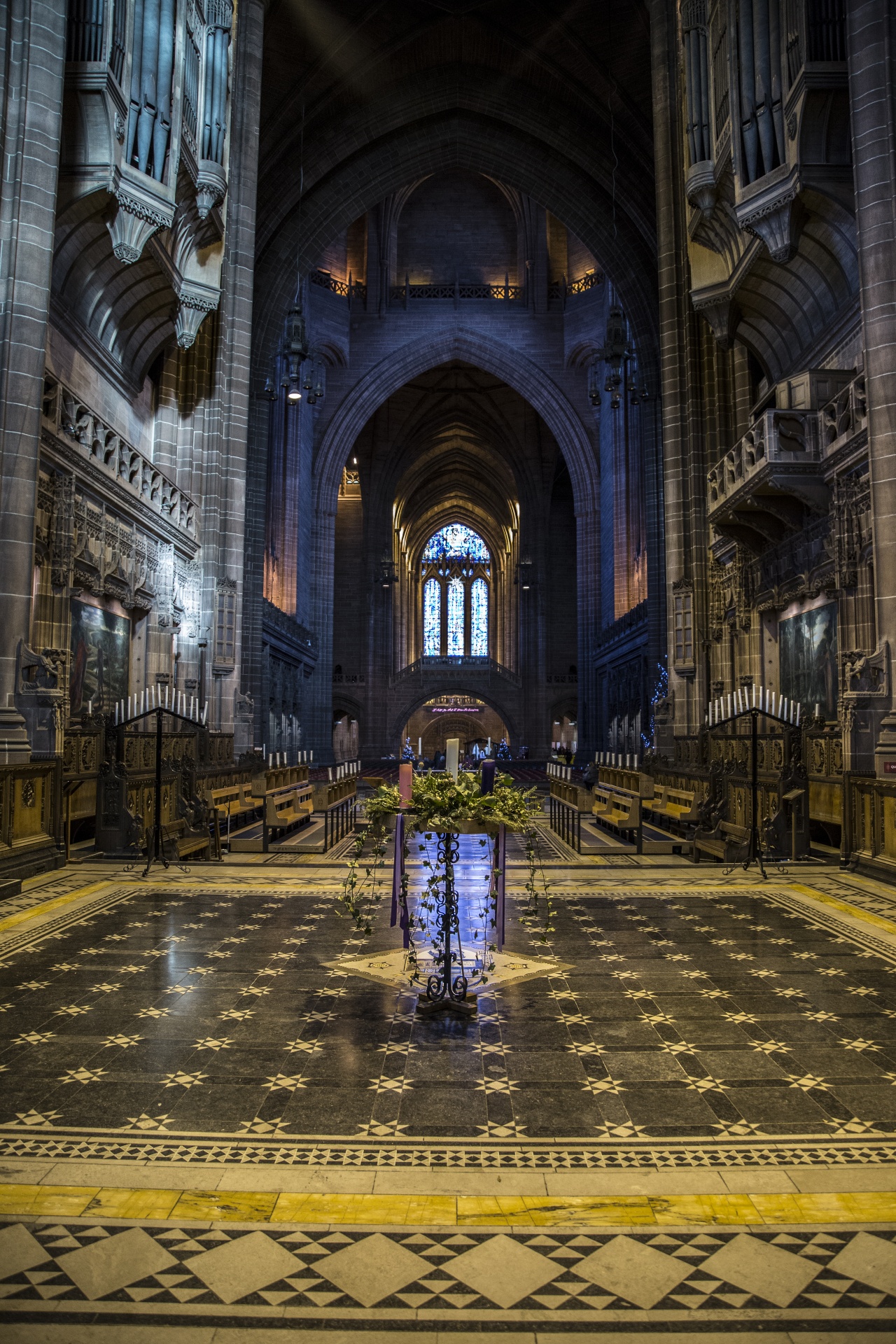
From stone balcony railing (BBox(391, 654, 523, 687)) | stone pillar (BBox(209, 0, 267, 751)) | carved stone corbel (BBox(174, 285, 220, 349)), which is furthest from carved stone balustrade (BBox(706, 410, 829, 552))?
stone balcony railing (BBox(391, 654, 523, 687))

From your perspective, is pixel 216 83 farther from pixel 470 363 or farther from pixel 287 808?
pixel 470 363

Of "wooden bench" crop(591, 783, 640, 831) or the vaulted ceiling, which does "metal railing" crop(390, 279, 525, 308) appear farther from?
"wooden bench" crop(591, 783, 640, 831)

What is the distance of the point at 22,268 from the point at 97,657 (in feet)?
18.8

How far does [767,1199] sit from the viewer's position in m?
2.81

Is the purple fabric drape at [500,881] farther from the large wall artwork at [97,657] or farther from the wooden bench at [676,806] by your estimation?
the large wall artwork at [97,657]

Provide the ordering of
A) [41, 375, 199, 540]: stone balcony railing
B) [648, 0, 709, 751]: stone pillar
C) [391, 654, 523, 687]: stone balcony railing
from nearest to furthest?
[41, 375, 199, 540]: stone balcony railing < [648, 0, 709, 751]: stone pillar < [391, 654, 523, 687]: stone balcony railing

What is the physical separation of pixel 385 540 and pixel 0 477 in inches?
1312

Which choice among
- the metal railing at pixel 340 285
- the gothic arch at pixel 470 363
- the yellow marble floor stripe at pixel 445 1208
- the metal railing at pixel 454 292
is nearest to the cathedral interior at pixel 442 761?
the yellow marble floor stripe at pixel 445 1208

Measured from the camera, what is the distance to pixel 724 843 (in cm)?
992

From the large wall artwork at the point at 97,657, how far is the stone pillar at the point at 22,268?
312 centimetres

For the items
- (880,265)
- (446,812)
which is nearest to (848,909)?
(446,812)

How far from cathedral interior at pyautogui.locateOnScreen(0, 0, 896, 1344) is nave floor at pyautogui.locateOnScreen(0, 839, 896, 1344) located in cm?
2

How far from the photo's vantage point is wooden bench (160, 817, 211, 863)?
31.6 ft

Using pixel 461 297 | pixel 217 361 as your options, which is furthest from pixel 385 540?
pixel 217 361
